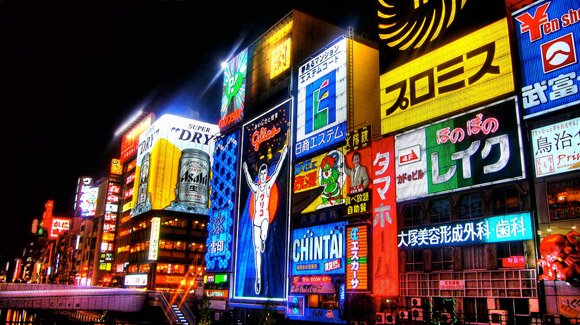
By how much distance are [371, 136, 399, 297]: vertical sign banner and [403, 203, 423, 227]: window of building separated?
1.06m

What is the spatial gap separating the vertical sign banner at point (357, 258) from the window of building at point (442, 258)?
18.9 feet

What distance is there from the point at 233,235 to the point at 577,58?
42616 mm

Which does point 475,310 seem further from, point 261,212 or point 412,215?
point 261,212

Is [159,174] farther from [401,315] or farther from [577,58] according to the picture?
[577,58]

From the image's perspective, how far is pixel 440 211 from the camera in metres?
34.1

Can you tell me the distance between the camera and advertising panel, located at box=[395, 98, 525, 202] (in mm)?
30219

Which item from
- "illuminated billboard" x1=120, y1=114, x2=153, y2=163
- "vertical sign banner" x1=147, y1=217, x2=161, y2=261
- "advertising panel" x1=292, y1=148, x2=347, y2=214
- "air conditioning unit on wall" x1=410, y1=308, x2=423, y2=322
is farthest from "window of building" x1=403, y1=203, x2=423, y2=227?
"illuminated billboard" x1=120, y1=114, x2=153, y2=163

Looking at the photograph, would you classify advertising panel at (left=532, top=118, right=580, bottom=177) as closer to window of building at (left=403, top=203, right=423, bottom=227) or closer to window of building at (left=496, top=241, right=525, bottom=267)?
window of building at (left=496, top=241, right=525, bottom=267)

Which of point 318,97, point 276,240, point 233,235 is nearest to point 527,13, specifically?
point 318,97

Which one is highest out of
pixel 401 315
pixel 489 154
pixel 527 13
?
pixel 527 13

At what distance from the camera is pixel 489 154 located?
3109cm

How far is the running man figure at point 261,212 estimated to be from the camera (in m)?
52.4

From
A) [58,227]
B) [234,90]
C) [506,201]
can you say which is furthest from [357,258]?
[58,227]

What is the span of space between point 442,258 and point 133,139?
99.2m
